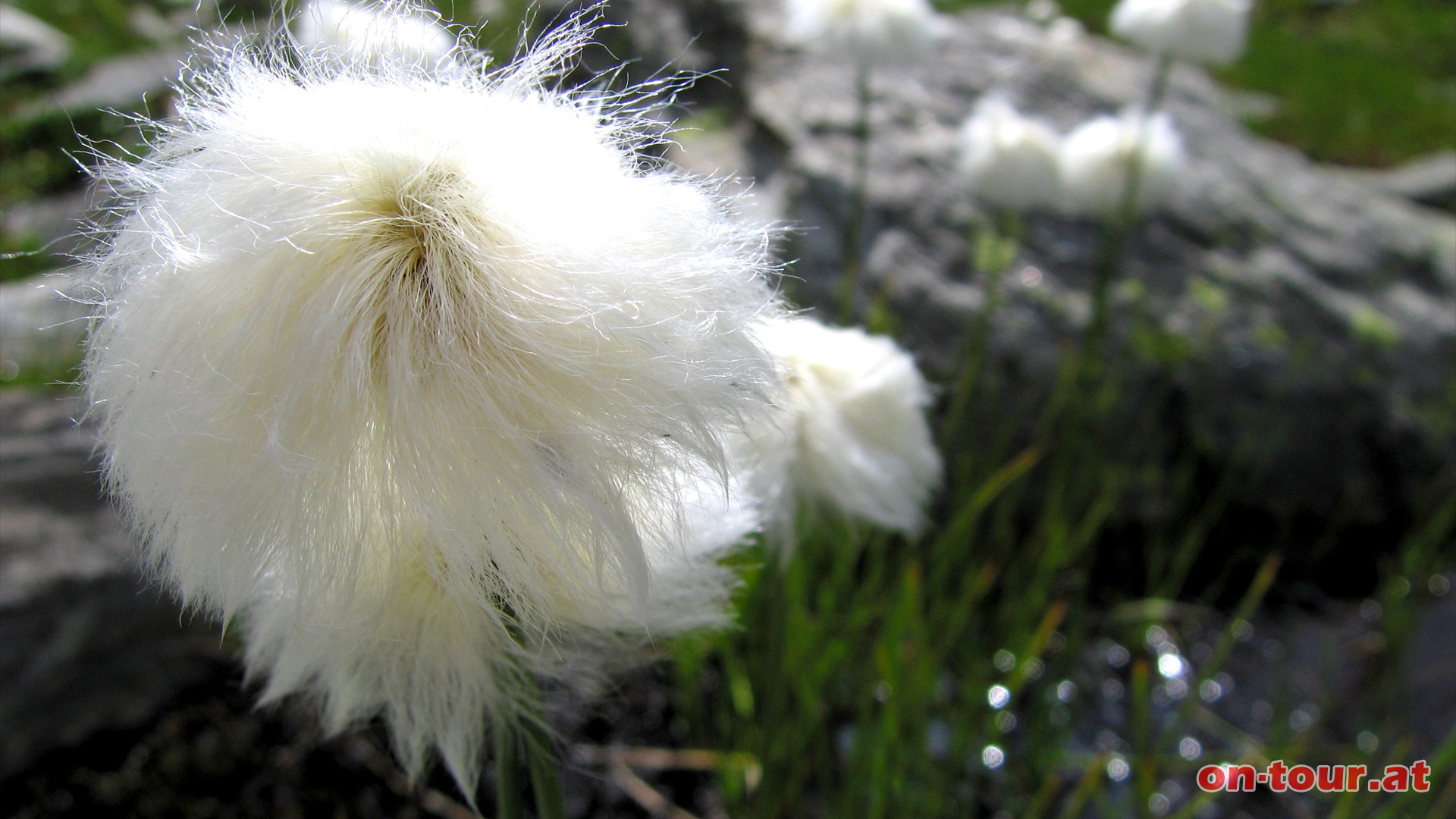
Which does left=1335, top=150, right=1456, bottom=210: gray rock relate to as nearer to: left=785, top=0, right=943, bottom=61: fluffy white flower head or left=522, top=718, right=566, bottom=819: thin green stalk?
left=785, top=0, right=943, bottom=61: fluffy white flower head

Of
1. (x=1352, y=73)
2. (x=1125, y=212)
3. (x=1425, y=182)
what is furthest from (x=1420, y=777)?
(x=1352, y=73)

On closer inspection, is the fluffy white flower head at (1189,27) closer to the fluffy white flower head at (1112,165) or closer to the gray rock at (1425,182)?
the fluffy white flower head at (1112,165)

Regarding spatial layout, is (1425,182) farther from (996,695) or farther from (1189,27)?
(996,695)

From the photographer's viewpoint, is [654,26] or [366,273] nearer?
[366,273]

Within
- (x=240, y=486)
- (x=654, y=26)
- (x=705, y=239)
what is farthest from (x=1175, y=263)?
(x=240, y=486)

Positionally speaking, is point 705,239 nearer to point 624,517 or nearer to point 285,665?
point 624,517

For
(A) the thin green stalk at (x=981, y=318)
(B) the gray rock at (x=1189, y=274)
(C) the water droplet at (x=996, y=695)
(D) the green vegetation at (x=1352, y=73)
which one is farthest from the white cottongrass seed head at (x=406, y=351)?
(D) the green vegetation at (x=1352, y=73)
